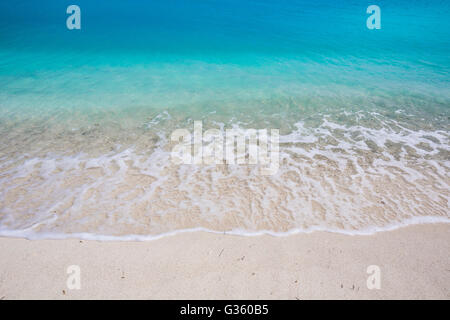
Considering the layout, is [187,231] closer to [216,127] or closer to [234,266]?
[234,266]

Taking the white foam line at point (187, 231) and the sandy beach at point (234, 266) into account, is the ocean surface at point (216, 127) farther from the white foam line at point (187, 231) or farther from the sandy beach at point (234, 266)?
the sandy beach at point (234, 266)

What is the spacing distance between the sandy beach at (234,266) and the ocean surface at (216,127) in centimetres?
26

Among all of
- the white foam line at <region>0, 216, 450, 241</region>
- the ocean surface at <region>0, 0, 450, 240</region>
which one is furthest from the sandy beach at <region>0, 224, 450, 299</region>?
the ocean surface at <region>0, 0, 450, 240</region>

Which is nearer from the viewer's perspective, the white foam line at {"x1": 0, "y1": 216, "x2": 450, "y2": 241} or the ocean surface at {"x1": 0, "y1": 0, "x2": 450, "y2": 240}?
the white foam line at {"x1": 0, "y1": 216, "x2": 450, "y2": 241}

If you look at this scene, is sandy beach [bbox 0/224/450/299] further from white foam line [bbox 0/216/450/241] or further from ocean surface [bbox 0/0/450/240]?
ocean surface [bbox 0/0/450/240]

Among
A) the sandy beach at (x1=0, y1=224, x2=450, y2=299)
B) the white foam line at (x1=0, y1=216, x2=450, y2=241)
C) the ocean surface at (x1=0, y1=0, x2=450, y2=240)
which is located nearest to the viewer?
the sandy beach at (x1=0, y1=224, x2=450, y2=299)

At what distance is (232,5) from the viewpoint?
3591 cm

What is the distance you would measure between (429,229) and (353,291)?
1.89 metres

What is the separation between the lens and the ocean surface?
4.01 metres

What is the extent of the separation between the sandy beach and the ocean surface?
0.26 meters

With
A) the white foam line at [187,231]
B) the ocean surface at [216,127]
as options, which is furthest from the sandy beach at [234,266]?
the ocean surface at [216,127]

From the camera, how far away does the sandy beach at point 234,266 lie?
2.76 m
